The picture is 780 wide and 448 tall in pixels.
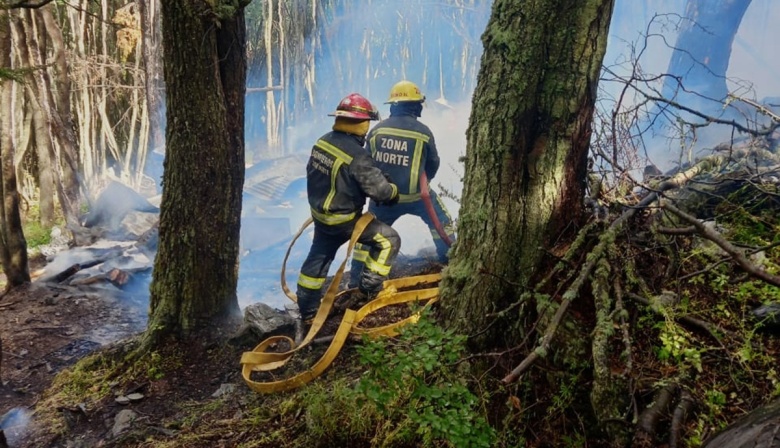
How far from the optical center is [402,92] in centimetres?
469

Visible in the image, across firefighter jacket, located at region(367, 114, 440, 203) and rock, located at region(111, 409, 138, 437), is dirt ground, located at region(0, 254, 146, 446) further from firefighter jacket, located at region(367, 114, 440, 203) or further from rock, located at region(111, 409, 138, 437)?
firefighter jacket, located at region(367, 114, 440, 203)

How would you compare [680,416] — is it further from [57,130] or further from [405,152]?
[57,130]

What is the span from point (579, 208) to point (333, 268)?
6.73 metres

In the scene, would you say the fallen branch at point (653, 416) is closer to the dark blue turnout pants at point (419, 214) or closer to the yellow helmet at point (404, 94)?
the dark blue turnout pants at point (419, 214)

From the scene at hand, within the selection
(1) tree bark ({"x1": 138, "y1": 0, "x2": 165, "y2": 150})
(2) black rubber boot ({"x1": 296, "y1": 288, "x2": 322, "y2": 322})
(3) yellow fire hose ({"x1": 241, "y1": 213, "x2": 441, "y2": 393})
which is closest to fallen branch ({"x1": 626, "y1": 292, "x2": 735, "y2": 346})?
(3) yellow fire hose ({"x1": 241, "y1": 213, "x2": 441, "y2": 393})

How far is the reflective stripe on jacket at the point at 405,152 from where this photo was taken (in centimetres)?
456

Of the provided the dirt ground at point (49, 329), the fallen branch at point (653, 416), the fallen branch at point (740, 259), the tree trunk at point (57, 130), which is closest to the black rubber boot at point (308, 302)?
the dirt ground at point (49, 329)

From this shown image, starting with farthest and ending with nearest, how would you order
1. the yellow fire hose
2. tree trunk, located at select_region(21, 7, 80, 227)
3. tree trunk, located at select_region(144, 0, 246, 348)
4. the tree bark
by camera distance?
the tree bark
tree trunk, located at select_region(21, 7, 80, 227)
tree trunk, located at select_region(144, 0, 246, 348)
the yellow fire hose

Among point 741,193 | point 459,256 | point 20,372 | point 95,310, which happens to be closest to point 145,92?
point 95,310

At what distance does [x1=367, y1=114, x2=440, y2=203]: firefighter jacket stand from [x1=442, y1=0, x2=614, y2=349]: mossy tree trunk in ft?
7.66

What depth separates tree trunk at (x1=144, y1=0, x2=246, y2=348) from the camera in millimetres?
3350

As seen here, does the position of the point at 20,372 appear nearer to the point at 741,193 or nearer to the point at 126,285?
the point at 126,285

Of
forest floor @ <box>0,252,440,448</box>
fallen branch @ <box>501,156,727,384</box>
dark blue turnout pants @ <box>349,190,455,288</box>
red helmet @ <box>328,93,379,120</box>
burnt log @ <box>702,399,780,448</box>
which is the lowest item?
forest floor @ <box>0,252,440,448</box>

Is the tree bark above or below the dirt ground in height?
above
